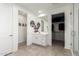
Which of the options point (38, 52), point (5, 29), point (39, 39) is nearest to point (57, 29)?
point (39, 39)

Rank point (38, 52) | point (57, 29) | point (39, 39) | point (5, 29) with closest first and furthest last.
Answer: point (5, 29) < point (38, 52) < point (39, 39) < point (57, 29)

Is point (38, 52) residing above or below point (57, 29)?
below

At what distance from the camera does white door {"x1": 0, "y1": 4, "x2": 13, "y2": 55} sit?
5.89ft

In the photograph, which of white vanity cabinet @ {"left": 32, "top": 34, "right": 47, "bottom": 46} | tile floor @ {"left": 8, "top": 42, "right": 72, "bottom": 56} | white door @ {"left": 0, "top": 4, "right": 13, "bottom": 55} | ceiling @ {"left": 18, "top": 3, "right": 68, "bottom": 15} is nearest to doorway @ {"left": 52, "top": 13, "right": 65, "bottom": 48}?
white vanity cabinet @ {"left": 32, "top": 34, "right": 47, "bottom": 46}

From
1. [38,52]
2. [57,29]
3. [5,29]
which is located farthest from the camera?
[57,29]

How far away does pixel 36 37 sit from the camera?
3168 millimetres

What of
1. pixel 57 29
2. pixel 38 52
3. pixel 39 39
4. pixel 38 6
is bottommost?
pixel 38 52

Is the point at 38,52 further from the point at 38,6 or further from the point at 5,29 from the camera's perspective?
the point at 38,6

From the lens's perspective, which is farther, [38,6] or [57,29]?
[57,29]

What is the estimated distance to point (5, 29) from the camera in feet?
6.36

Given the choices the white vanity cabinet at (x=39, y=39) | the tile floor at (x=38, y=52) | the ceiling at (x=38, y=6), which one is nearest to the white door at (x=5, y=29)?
the tile floor at (x=38, y=52)

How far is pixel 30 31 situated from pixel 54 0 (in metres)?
1.96

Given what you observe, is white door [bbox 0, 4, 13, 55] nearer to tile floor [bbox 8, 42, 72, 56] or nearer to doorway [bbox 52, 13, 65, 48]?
tile floor [bbox 8, 42, 72, 56]

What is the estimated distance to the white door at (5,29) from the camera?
1.80m
